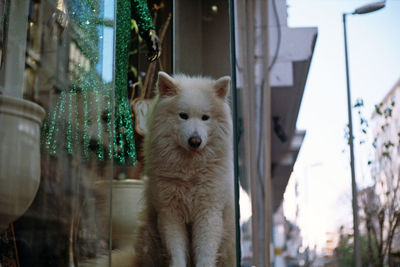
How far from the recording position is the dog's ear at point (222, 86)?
4.40ft

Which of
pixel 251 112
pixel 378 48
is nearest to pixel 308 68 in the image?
pixel 378 48

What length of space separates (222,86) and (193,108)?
4.3 inches

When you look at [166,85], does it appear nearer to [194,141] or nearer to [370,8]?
[194,141]

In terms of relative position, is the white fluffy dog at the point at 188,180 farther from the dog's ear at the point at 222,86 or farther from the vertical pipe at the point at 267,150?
the vertical pipe at the point at 267,150

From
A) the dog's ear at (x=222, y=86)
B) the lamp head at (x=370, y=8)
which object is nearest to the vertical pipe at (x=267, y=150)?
the lamp head at (x=370, y=8)

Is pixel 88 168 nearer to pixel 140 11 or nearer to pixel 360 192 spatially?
pixel 140 11

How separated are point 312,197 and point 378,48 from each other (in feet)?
4.61

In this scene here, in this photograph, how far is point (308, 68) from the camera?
4297 mm

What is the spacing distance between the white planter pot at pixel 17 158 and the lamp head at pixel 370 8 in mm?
3233

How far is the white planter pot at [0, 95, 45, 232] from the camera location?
1.03 meters

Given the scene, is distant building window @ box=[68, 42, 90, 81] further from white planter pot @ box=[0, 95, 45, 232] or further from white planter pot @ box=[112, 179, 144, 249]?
white planter pot @ box=[112, 179, 144, 249]

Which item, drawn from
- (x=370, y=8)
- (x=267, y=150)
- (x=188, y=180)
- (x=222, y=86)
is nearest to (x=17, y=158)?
(x=188, y=180)

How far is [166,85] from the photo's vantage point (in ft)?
4.46

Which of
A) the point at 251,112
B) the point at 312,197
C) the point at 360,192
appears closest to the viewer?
the point at 251,112
